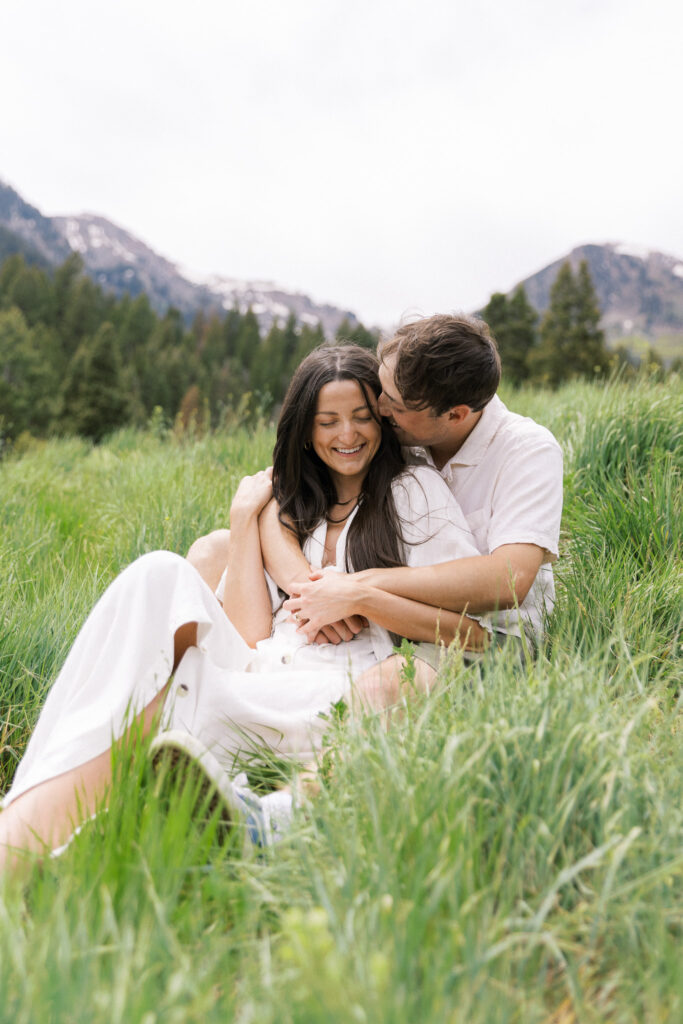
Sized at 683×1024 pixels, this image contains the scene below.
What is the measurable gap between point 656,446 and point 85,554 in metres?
3.31

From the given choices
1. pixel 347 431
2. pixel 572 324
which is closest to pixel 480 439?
pixel 347 431

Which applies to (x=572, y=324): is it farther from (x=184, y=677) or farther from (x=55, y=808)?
(x=55, y=808)

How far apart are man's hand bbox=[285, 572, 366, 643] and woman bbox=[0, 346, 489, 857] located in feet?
0.24

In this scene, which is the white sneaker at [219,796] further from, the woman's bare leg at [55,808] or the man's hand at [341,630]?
the man's hand at [341,630]

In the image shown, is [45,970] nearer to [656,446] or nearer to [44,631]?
[44,631]

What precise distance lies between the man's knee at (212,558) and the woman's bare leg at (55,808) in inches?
53.5

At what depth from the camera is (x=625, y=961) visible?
4.49 ft

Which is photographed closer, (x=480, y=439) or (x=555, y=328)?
(x=480, y=439)

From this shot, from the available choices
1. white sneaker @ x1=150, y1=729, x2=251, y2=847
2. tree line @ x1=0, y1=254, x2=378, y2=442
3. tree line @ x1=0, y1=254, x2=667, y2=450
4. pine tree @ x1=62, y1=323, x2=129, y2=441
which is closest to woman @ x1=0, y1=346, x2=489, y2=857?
white sneaker @ x1=150, y1=729, x2=251, y2=847

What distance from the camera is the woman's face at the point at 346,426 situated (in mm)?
3117

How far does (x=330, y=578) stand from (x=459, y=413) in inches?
33.0

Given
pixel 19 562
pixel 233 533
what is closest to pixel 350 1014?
pixel 233 533

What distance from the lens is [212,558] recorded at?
3486mm

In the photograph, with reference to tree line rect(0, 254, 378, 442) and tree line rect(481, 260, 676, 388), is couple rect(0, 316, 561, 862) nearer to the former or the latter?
tree line rect(0, 254, 378, 442)
